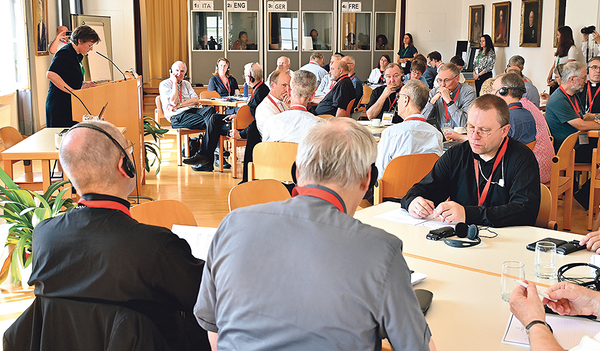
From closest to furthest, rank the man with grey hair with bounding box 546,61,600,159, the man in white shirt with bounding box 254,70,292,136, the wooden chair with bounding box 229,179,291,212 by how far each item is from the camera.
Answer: the wooden chair with bounding box 229,179,291,212 < the man with grey hair with bounding box 546,61,600,159 < the man in white shirt with bounding box 254,70,292,136

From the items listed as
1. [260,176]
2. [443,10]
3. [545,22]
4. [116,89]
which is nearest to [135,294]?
[260,176]

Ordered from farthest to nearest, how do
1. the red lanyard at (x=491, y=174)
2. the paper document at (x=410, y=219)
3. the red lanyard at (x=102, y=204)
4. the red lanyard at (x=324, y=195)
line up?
1. the red lanyard at (x=491, y=174)
2. the paper document at (x=410, y=219)
3. the red lanyard at (x=102, y=204)
4. the red lanyard at (x=324, y=195)

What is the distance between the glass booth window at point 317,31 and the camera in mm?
14469

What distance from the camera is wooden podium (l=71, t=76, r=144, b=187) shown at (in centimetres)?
527

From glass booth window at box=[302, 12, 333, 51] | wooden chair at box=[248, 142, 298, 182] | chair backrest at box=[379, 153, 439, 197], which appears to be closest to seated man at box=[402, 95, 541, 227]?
chair backrest at box=[379, 153, 439, 197]

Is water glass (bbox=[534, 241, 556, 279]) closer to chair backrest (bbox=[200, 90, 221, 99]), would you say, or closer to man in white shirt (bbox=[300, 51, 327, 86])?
chair backrest (bbox=[200, 90, 221, 99])

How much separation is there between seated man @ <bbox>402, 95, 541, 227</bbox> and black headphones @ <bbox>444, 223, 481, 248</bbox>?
0.60 ft

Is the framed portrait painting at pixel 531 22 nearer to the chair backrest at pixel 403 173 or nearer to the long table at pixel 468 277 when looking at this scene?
the chair backrest at pixel 403 173

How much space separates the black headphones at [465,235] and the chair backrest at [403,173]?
1.41m

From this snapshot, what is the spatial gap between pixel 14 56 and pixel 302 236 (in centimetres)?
937

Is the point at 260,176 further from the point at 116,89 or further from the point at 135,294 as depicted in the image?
the point at 135,294

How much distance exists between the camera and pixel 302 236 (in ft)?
4.17

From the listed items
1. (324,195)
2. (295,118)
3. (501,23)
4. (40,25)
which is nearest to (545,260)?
(324,195)

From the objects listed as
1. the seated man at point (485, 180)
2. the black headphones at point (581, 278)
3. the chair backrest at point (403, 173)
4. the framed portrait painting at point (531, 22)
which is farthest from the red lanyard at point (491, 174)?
the framed portrait painting at point (531, 22)
